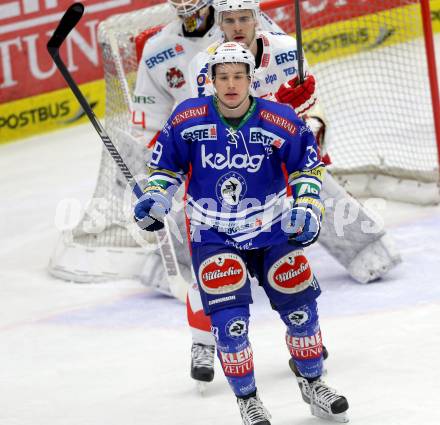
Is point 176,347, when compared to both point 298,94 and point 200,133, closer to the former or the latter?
point 298,94

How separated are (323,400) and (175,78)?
1945 mm

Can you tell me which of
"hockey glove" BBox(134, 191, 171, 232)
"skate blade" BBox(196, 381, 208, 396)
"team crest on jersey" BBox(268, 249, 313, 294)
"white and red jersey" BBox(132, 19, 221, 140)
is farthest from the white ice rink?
"white and red jersey" BBox(132, 19, 221, 140)

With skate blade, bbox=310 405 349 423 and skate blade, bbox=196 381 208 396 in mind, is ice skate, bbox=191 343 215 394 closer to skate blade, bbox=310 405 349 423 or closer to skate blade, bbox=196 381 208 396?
skate blade, bbox=196 381 208 396

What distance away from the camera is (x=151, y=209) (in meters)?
3.79

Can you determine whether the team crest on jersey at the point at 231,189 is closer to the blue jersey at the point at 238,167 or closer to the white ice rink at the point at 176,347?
the blue jersey at the point at 238,167

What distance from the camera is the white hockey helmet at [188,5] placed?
201 inches

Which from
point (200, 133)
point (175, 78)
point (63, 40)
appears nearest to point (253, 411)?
point (200, 133)

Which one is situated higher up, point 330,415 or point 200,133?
point 200,133

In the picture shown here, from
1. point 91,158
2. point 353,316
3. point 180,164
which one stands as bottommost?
point 91,158

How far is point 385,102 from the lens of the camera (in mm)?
7797

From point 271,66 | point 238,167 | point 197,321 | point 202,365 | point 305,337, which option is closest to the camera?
point 238,167

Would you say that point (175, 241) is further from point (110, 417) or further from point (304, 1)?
point (304, 1)

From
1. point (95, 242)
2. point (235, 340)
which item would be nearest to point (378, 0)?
point (95, 242)

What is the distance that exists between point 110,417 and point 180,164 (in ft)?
3.16
